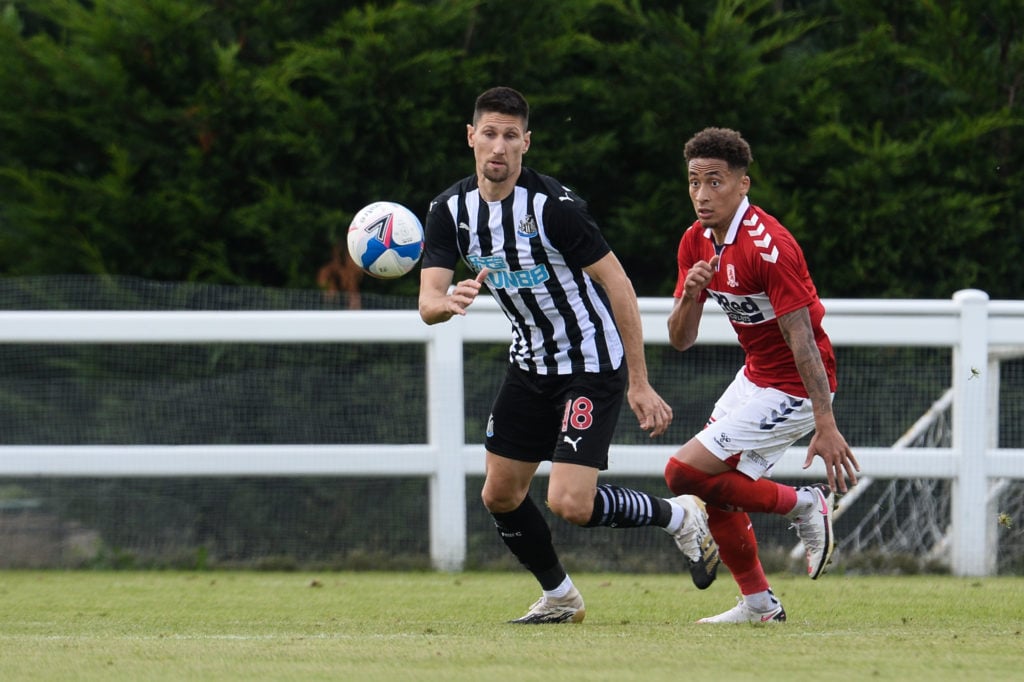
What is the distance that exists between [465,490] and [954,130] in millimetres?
4467

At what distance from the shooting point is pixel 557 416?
5957mm

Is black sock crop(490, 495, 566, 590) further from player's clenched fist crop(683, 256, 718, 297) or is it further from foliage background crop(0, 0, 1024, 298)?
foliage background crop(0, 0, 1024, 298)

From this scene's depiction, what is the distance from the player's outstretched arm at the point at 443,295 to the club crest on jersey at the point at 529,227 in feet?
0.77

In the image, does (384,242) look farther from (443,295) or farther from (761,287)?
(761,287)

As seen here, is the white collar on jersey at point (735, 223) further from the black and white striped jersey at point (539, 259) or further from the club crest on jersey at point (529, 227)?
the club crest on jersey at point (529, 227)

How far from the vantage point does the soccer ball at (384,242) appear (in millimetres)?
6062

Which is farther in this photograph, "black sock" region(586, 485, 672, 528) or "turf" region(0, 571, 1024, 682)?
"black sock" region(586, 485, 672, 528)

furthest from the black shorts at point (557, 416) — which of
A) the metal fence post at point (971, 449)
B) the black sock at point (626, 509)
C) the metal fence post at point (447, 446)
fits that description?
the metal fence post at point (971, 449)

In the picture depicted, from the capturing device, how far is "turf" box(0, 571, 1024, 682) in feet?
14.4

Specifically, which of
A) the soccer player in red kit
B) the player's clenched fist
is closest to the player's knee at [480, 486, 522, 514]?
the soccer player in red kit

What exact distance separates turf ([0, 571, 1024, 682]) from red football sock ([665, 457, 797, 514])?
0.51 meters

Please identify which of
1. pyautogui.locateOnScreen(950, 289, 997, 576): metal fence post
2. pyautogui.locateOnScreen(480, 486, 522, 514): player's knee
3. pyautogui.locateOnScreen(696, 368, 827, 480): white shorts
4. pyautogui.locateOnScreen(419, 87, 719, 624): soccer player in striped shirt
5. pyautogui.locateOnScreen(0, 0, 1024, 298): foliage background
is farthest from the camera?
pyautogui.locateOnScreen(0, 0, 1024, 298): foliage background

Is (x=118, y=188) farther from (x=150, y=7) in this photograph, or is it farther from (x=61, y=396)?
(x=61, y=396)

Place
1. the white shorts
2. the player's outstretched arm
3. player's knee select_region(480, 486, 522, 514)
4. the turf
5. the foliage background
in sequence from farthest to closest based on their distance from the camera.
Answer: the foliage background
player's knee select_region(480, 486, 522, 514)
the white shorts
the player's outstretched arm
the turf
